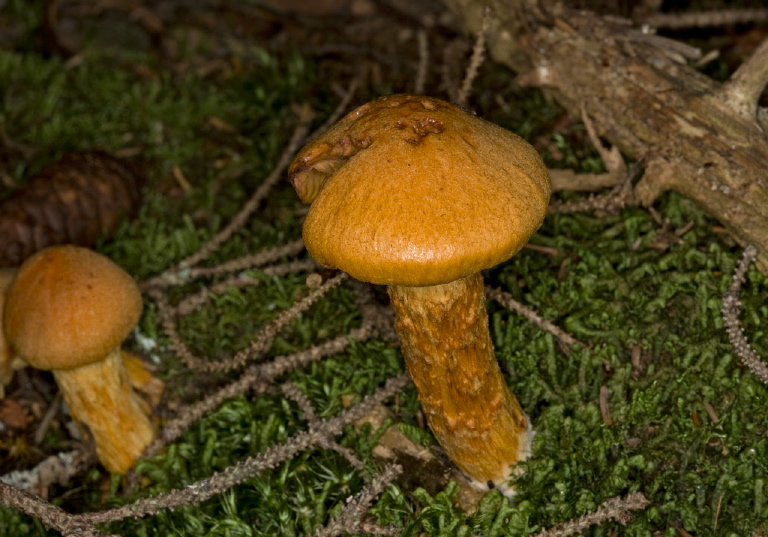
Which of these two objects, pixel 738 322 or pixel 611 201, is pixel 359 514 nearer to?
pixel 738 322

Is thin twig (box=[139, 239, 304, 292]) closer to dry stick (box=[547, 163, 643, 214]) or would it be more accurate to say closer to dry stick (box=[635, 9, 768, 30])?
dry stick (box=[547, 163, 643, 214])

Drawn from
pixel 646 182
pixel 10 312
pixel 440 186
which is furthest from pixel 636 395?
pixel 10 312

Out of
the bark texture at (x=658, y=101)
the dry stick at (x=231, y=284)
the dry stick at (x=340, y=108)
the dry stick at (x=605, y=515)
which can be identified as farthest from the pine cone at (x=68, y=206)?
the dry stick at (x=605, y=515)

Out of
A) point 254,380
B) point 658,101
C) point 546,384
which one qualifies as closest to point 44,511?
point 254,380

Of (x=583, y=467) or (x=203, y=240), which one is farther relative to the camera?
(x=203, y=240)

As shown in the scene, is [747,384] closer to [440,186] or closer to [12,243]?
[440,186]

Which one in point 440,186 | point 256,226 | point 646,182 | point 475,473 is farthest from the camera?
point 256,226
